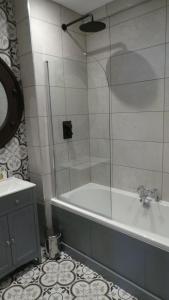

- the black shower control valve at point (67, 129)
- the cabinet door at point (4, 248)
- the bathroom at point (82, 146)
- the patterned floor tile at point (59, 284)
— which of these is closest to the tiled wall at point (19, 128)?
the bathroom at point (82, 146)

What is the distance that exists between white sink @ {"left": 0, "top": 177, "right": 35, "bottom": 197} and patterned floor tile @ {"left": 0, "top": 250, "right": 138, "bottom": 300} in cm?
76

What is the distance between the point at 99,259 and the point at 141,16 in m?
2.15

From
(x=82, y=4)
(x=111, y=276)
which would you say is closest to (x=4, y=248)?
(x=111, y=276)

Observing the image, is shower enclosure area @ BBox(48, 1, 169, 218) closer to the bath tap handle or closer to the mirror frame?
the bath tap handle

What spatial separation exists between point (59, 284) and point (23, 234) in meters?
0.49

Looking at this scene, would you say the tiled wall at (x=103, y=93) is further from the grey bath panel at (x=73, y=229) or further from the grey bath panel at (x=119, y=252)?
the grey bath panel at (x=119, y=252)

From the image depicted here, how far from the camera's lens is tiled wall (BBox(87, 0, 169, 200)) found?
74.4 inches

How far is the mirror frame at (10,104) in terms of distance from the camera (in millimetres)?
1939

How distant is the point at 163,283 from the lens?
1.38m

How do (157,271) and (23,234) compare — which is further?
(23,234)

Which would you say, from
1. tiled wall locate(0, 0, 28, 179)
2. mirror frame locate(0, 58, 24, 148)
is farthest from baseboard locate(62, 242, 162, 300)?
mirror frame locate(0, 58, 24, 148)

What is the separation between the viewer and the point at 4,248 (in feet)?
5.59

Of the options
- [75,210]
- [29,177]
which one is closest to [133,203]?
[75,210]

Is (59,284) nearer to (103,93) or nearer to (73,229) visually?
(73,229)
